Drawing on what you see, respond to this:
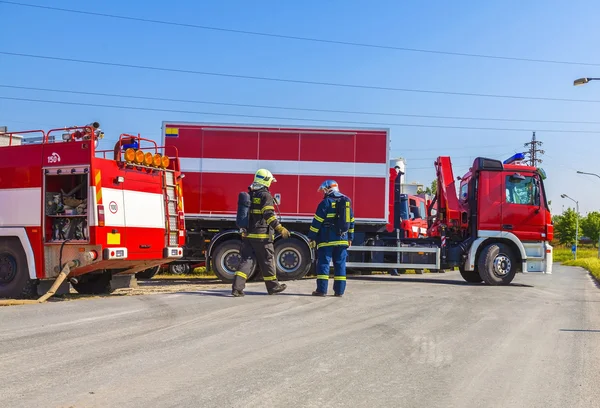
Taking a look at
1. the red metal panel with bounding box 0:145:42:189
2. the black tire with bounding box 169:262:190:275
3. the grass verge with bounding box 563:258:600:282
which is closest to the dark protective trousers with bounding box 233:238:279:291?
the red metal panel with bounding box 0:145:42:189

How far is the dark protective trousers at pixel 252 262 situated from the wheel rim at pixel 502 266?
21.9ft

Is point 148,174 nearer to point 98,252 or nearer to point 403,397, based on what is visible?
point 98,252

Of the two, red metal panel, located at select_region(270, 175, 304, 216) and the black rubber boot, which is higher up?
red metal panel, located at select_region(270, 175, 304, 216)

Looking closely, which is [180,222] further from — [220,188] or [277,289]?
[220,188]

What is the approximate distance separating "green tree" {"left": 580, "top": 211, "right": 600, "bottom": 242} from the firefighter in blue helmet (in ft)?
316

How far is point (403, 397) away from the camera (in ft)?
15.1

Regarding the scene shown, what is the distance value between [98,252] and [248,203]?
2.46 metres

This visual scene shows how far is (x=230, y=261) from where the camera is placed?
14750 mm

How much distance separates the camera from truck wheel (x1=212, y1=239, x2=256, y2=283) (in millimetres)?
14680

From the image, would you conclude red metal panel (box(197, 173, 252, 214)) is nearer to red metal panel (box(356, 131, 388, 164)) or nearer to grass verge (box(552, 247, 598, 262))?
red metal panel (box(356, 131, 388, 164))

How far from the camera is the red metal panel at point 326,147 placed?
49.7ft

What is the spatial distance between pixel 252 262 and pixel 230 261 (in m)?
4.76

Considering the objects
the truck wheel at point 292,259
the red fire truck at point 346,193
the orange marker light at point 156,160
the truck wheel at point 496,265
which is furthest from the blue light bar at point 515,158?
the orange marker light at point 156,160

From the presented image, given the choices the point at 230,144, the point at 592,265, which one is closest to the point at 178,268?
the point at 230,144
